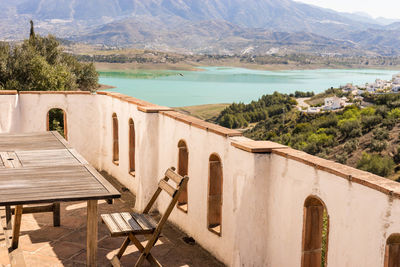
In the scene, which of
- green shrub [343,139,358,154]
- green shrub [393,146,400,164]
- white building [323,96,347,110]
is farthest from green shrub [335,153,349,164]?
white building [323,96,347,110]

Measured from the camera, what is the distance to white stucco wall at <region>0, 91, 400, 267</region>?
3.09m

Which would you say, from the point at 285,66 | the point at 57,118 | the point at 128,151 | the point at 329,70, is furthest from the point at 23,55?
the point at 329,70

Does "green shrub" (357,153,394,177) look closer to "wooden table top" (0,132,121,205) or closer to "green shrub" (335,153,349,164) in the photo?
"green shrub" (335,153,349,164)

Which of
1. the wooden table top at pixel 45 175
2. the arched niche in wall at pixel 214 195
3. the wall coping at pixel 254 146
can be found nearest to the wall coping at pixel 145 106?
the wooden table top at pixel 45 175

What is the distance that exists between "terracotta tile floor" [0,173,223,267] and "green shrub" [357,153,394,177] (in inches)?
858

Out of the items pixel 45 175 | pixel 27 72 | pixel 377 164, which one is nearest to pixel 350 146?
pixel 377 164

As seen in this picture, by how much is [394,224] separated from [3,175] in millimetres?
2829

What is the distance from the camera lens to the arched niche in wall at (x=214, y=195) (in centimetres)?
500

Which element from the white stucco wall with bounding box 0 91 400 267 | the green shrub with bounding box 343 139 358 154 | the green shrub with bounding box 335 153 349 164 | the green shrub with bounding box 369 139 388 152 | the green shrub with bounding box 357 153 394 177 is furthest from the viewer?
the green shrub with bounding box 343 139 358 154

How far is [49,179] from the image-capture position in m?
3.64

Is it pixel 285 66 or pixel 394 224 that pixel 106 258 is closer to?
pixel 394 224

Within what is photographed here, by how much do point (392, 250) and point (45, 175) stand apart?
2.57m

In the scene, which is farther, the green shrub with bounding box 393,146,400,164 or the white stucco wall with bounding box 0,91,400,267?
the green shrub with bounding box 393,146,400,164

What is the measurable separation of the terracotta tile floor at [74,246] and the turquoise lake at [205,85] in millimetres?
65904
